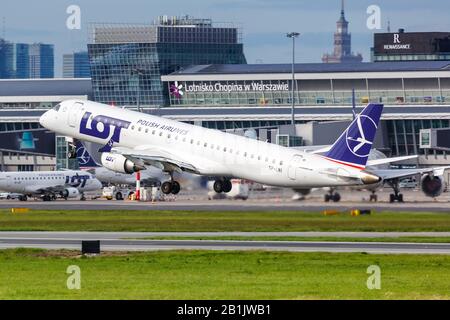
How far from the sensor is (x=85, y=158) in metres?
160

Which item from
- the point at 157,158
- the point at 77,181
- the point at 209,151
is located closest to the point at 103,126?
the point at 157,158

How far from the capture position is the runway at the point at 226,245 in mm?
63844

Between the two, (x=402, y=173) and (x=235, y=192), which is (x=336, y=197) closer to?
(x=235, y=192)

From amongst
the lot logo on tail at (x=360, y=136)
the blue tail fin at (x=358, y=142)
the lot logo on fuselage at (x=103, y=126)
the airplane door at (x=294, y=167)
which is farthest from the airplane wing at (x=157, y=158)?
the lot logo on tail at (x=360, y=136)

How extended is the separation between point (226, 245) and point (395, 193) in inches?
1895

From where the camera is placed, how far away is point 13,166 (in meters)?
199

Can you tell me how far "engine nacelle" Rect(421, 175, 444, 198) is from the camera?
375ft

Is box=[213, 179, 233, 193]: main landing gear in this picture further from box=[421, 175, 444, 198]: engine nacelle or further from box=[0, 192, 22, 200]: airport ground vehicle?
box=[0, 192, 22, 200]: airport ground vehicle

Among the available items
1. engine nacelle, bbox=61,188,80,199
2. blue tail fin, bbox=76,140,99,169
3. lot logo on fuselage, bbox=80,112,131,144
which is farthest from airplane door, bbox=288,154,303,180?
blue tail fin, bbox=76,140,99,169

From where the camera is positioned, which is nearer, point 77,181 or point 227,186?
point 227,186

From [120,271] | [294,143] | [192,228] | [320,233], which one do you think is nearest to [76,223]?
[192,228]
